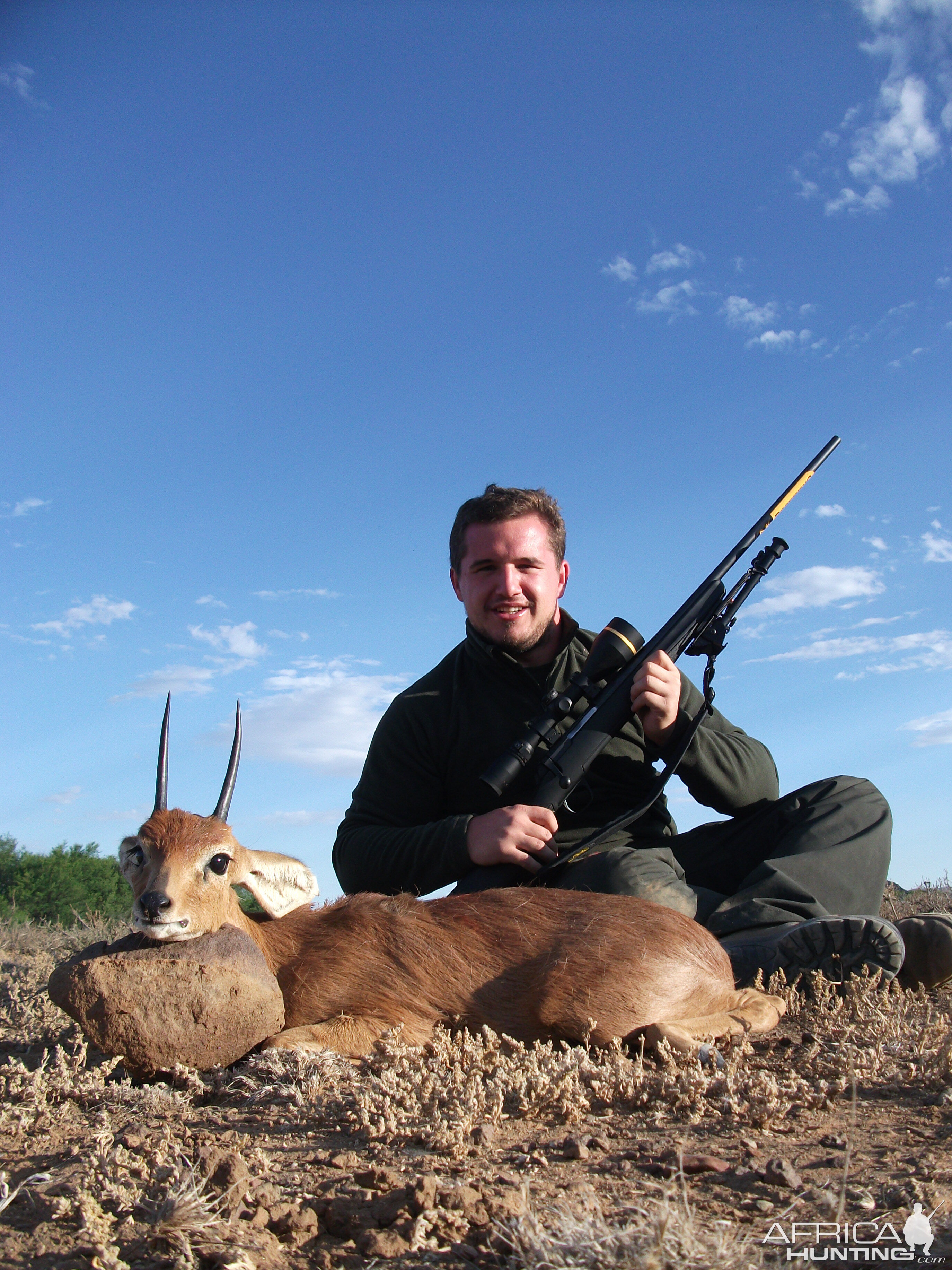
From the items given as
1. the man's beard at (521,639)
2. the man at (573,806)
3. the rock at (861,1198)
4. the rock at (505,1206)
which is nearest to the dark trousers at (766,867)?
the man at (573,806)

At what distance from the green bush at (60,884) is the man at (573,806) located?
12.1m

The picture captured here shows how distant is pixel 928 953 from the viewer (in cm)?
477

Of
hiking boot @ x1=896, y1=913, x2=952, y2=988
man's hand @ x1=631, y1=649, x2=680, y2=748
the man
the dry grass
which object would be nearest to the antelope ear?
the man

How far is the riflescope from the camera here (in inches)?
204

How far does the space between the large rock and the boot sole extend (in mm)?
2540

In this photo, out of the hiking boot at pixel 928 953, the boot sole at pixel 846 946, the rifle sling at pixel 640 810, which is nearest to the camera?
the boot sole at pixel 846 946

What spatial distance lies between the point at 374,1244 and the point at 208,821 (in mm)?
2458

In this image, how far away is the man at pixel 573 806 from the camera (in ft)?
15.6

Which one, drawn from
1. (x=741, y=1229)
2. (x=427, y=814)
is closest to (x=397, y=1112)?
(x=741, y=1229)

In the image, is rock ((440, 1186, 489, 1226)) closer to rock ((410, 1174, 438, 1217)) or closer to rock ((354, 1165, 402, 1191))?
rock ((410, 1174, 438, 1217))

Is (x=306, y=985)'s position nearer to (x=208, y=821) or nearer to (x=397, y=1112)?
(x=208, y=821)

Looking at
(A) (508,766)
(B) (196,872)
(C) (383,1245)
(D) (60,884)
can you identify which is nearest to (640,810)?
(A) (508,766)

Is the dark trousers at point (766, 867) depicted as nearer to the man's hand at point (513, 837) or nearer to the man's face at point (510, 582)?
the man's hand at point (513, 837)

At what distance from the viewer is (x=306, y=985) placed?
413 cm
